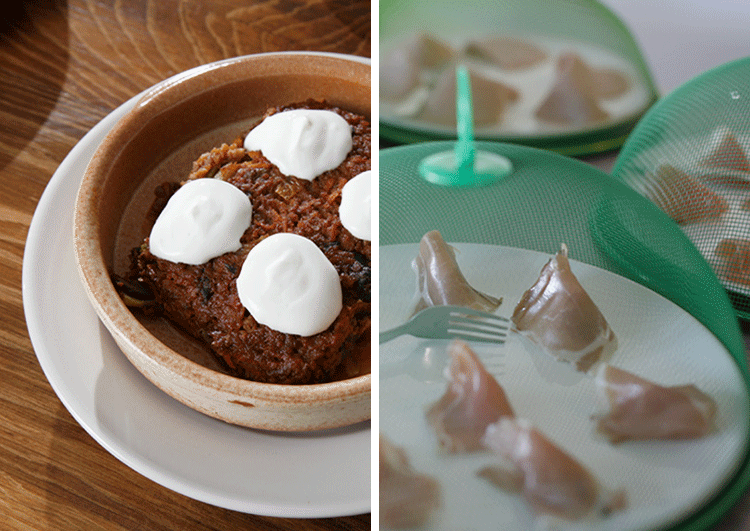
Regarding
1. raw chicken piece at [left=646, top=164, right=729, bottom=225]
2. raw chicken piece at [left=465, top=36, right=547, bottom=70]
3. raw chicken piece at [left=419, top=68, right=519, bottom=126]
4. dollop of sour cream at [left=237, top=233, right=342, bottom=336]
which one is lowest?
dollop of sour cream at [left=237, top=233, right=342, bottom=336]

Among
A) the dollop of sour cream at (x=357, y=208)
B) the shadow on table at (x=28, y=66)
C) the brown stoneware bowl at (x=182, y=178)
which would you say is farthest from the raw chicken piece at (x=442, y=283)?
the shadow on table at (x=28, y=66)

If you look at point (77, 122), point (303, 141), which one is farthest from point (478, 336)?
point (77, 122)

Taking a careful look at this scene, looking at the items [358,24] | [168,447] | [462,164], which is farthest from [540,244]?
[358,24]

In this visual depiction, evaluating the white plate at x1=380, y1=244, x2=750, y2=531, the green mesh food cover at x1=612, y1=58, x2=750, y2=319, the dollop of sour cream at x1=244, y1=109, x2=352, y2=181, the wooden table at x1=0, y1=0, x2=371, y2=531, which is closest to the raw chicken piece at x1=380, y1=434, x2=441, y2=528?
the white plate at x1=380, y1=244, x2=750, y2=531

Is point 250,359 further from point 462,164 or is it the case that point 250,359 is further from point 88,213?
point 462,164

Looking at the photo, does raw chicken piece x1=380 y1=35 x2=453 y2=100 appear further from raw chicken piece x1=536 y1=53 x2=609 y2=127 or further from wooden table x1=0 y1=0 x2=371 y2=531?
wooden table x1=0 y1=0 x2=371 y2=531

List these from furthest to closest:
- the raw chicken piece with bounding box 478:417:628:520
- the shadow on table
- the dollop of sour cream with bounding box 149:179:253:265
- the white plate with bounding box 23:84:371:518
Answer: the shadow on table, the dollop of sour cream with bounding box 149:179:253:265, the white plate with bounding box 23:84:371:518, the raw chicken piece with bounding box 478:417:628:520
